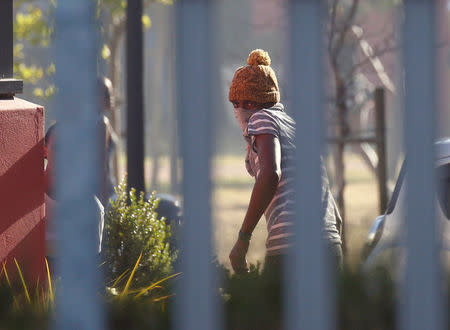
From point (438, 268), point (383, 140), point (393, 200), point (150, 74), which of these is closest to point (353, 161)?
point (150, 74)

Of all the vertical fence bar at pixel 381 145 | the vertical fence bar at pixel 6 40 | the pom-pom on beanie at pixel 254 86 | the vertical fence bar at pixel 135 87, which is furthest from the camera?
the vertical fence bar at pixel 381 145

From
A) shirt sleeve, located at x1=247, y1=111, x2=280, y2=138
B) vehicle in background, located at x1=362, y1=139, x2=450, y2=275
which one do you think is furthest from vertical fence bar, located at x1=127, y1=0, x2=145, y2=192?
shirt sleeve, located at x1=247, y1=111, x2=280, y2=138

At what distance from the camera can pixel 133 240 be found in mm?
5043

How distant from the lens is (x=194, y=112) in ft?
6.77

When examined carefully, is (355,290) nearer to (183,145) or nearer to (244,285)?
(244,285)

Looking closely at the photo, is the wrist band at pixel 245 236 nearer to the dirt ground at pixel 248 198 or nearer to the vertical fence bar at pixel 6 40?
the vertical fence bar at pixel 6 40

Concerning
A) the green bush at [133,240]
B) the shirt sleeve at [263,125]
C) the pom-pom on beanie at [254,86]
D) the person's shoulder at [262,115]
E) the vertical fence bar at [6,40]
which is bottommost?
the green bush at [133,240]

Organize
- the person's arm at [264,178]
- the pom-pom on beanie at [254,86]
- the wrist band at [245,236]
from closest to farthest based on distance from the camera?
1. the person's arm at [264,178]
2. the wrist band at [245,236]
3. the pom-pom on beanie at [254,86]

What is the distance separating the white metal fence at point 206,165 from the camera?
6.72ft

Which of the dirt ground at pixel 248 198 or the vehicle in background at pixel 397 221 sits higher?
the vehicle in background at pixel 397 221

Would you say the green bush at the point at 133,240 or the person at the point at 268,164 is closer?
the person at the point at 268,164

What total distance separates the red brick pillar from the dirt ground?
4.80 metres

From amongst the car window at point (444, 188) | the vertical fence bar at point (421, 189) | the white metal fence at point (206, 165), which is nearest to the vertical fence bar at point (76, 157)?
the white metal fence at point (206, 165)

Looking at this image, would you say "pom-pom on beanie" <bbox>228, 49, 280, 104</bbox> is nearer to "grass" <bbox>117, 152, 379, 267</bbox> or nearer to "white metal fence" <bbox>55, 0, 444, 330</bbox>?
"white metal fence" <bbox>55, 0, 444, 330</bbox>
